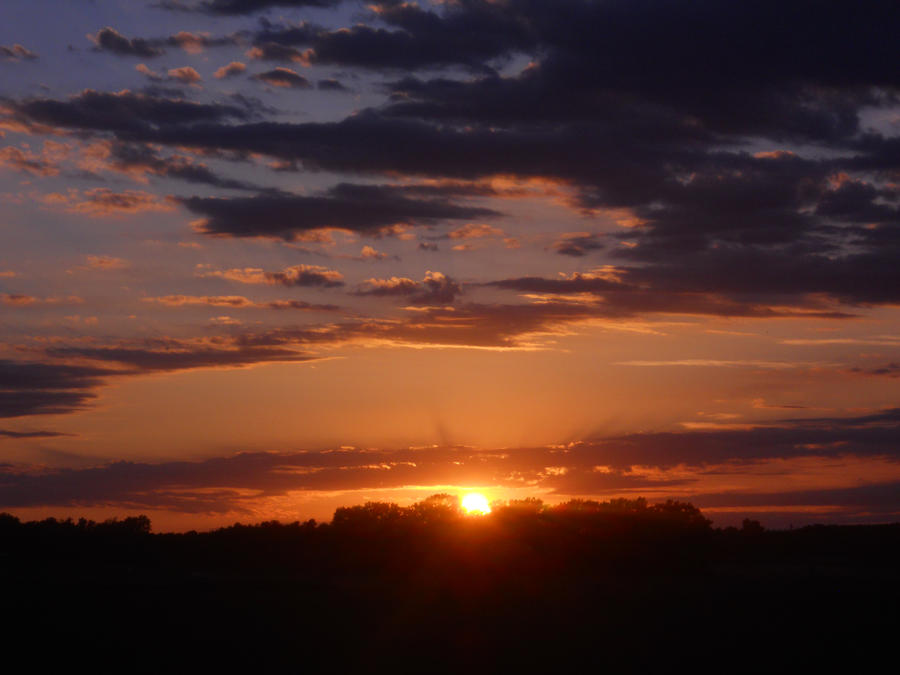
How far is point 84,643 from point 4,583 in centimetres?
599

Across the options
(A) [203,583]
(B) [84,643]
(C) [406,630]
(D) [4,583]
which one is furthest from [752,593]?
(D) [4,583]

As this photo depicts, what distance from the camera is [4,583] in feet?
82.3

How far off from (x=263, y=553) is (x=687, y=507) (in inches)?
578

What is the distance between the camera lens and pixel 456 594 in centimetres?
2514

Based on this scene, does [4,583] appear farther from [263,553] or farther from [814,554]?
[814,554]

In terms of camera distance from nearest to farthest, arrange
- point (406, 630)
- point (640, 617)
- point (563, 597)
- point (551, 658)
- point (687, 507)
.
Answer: point (551, 658) < point (406, 630) < point (640, 617) < point (563, 597) < point (687, 507)

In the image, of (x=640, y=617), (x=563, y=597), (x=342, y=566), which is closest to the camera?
(x=640, y=617)

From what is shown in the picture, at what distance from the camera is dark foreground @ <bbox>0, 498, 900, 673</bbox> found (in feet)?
66.1

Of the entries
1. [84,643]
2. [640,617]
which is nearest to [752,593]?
[640,617]

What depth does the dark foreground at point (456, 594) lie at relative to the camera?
20141mm

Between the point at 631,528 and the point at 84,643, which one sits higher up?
the point at 631,528

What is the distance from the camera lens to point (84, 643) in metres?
20.4

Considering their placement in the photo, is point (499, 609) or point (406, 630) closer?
point (406, 630)

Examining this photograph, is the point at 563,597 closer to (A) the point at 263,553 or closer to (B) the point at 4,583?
(A) the point at 263,553
